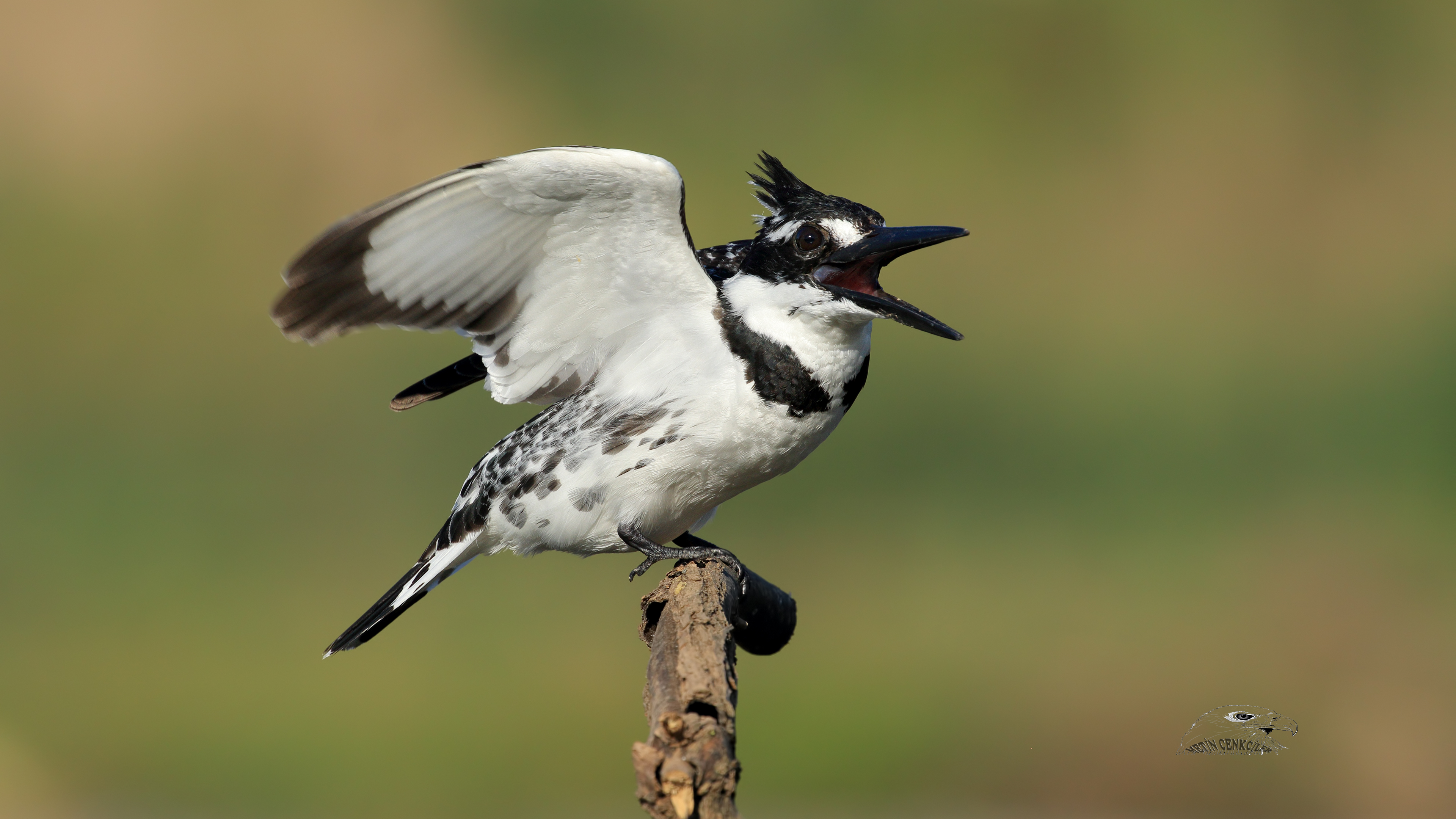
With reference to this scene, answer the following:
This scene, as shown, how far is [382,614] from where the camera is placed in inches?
149

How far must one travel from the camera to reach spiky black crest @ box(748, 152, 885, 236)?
129 inches

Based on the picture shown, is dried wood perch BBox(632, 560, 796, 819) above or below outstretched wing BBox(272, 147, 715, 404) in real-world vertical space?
below

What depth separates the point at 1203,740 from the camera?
12.5ft

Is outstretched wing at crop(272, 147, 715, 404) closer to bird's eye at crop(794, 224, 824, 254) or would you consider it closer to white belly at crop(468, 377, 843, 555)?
white belly at crop(468, 377, 843, 555)

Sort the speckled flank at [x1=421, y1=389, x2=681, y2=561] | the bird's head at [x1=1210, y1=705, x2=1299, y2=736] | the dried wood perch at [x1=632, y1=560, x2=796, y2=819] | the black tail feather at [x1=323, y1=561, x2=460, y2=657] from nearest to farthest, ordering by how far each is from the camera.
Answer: the dried wood perch at [x1=632, y1=560, x2=796, y2=819]
the speckled flank at [x1=421, y1=389, x2=681, y2=561]
the black tail feather at [x1=323, y1=561, x2=460, y2=657]
the bird's head at [x1=1210, y1=705, x2=1299, y2=736]

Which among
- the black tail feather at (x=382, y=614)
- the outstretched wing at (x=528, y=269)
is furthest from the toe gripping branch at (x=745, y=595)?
the black tail feather at (x=382, y=614)

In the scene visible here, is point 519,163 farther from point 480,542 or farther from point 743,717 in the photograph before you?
point 743,717

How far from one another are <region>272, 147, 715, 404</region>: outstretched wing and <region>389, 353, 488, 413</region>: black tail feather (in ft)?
0.70

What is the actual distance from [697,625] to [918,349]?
718 centimetres

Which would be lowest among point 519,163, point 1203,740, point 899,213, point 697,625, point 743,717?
point 697,625

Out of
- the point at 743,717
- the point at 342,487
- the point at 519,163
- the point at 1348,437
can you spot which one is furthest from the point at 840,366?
the point at 1348,437

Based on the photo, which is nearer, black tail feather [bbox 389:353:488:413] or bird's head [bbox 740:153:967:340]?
bird's head [bbox 740:153:967:340]

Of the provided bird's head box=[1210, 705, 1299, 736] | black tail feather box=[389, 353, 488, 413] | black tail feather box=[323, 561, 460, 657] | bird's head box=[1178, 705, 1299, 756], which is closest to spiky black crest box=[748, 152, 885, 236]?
black tail feather box=[389, 353, 488, 413]

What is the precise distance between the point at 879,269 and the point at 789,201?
11.6 inches
